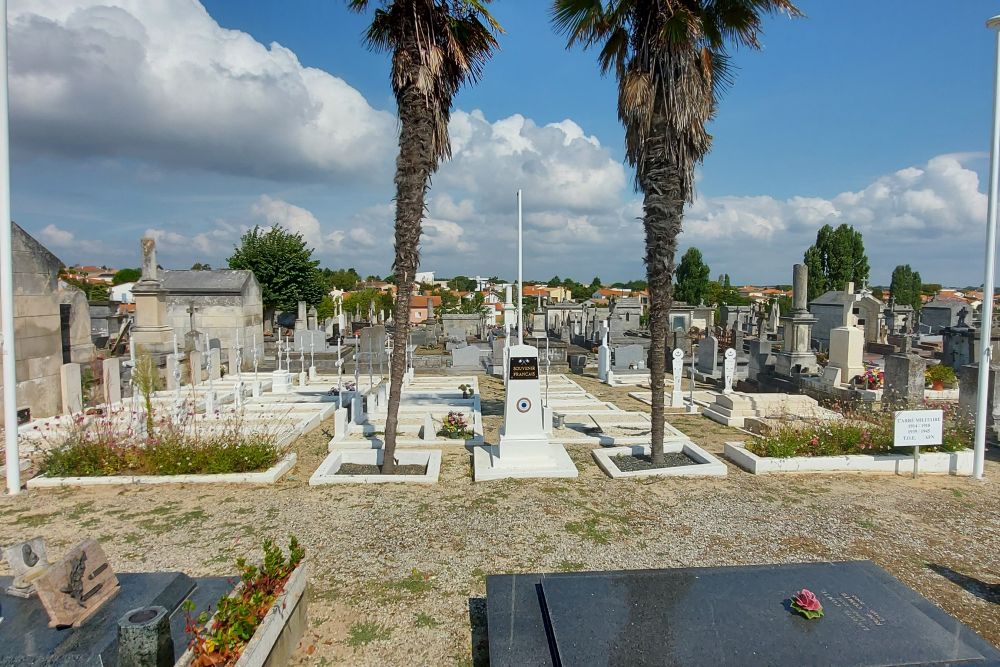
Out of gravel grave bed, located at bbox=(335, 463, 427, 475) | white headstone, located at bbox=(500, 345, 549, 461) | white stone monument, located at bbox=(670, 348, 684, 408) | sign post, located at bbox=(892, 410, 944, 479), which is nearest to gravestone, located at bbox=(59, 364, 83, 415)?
gravel grave bed, located at bbox=(335, 463, 427, 475)

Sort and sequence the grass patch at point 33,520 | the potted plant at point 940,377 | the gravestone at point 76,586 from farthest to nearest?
the potted plant at point 940,377
the grass patch at point 33,520
the gravestone at point 76,586

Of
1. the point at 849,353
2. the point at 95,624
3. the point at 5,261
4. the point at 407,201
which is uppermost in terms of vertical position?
the point at 407,201

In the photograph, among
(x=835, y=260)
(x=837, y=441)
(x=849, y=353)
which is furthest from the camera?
(x=835, y=260)

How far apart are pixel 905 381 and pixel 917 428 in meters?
4.58

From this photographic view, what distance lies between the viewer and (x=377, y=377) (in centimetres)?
1828

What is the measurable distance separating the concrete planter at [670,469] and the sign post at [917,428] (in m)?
2.43

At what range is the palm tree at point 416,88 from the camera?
7504mm

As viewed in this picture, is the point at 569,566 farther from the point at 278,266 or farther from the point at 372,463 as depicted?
the point at 278,266

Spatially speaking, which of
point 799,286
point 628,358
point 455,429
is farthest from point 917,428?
point 628,358

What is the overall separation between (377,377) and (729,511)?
13.5 m

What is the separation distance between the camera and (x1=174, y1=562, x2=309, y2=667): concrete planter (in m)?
3.25

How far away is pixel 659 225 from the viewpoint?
7992 mm

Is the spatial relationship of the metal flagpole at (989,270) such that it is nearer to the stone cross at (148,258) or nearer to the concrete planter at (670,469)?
the concrete planter at (670,469)

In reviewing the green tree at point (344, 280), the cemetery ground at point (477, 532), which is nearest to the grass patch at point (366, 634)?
the cemetery ground at point (477, 532)
